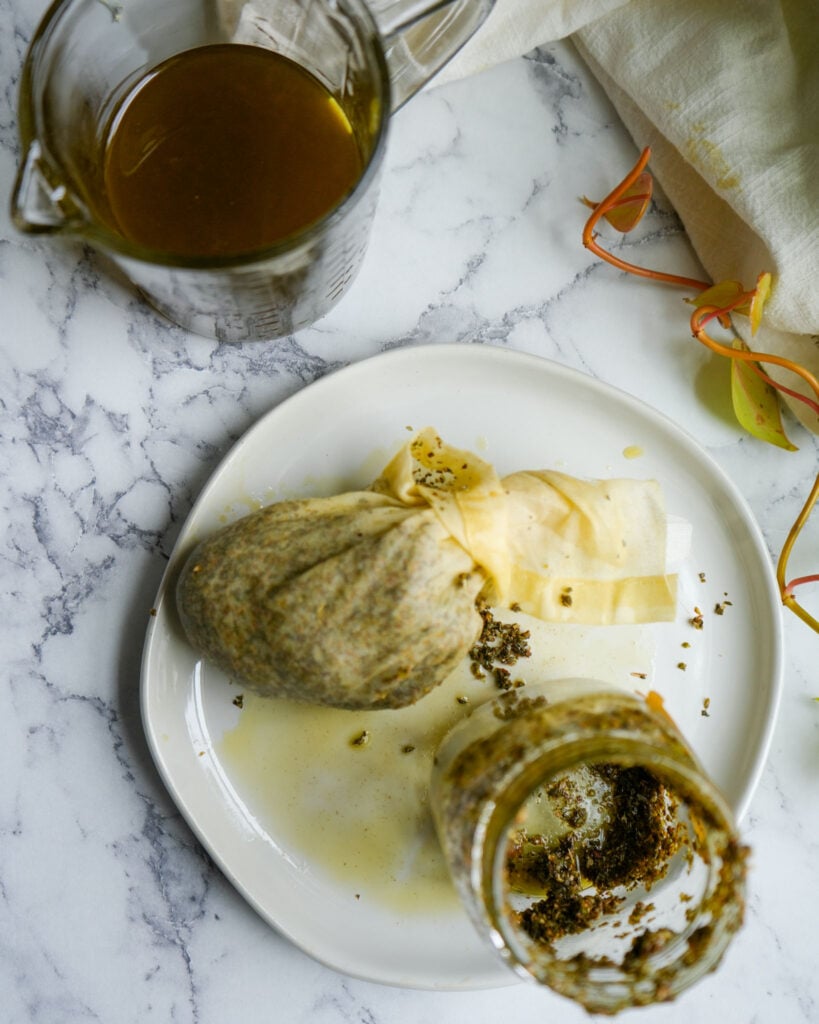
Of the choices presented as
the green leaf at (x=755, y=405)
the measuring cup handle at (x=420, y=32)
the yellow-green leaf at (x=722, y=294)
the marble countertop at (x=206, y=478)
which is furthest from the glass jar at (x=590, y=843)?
the measuring cup handle at (x=420, y=32)

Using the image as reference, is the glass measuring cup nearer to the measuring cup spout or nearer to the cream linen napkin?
the measuring cup spout

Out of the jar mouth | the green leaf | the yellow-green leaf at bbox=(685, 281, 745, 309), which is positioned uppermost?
the yellow-green leaf at bbox=(685, 281, 745, 309)

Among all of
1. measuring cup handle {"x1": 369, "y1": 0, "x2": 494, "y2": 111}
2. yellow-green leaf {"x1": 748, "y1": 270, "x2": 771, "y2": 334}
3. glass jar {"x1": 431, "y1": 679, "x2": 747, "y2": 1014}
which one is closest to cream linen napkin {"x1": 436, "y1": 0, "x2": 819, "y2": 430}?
yellow-green leaf {"x1": 748, "y1": 270, "x2": 771, "y2": 334}

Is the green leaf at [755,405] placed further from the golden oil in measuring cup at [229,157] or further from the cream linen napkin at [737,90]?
the golden oil in measuring cup at [229,157]

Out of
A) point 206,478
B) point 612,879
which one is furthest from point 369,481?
point 612,879

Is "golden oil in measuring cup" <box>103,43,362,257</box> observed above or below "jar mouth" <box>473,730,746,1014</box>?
above

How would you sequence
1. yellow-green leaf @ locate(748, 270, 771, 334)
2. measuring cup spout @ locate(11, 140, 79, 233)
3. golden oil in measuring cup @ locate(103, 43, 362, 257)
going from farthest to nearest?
yellow-green leaf @ locate(748, 270, 771, 334), golden oil in measuring cup @ locate(103, 43, 362, 257), measuring cup spout @ locate(11, 140, 79, 233)

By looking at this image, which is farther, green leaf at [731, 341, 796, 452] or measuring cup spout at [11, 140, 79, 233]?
green leaf at [731, 341, 796, 452]

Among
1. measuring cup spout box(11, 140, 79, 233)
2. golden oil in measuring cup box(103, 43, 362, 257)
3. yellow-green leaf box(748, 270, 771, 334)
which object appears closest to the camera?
measuring cup spout box(11, 140, 79, 233)
